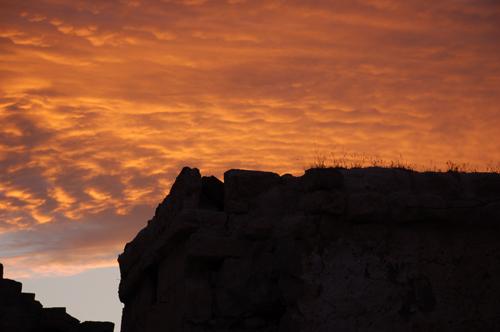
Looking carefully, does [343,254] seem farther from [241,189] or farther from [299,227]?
[241,189]

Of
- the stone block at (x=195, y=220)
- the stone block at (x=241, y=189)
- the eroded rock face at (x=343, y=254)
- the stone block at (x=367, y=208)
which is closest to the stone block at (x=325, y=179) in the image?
the eroded rock face at (x=343, y=254)

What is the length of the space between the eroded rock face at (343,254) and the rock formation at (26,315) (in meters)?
6.03

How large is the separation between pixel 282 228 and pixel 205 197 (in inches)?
35.6

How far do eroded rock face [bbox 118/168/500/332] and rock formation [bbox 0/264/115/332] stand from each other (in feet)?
19.8

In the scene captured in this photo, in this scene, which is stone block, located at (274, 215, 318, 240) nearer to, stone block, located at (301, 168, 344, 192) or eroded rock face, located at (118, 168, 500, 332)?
eroded rock face, located at (118, 168, 500, 332)

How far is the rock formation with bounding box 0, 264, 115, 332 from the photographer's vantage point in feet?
30.3

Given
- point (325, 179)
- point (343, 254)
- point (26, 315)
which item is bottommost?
point (343, 254)

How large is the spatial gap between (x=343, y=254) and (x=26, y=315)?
749 centimetres

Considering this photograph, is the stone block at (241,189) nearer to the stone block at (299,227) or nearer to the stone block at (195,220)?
the stone block at (195,220)

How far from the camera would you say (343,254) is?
388cm

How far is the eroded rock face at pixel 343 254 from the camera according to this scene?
378 centimetres

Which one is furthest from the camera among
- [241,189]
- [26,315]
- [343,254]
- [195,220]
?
[26,315]

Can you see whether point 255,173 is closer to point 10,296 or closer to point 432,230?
point 432,230

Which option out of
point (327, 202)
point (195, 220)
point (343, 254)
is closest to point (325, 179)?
point (327, 202)
